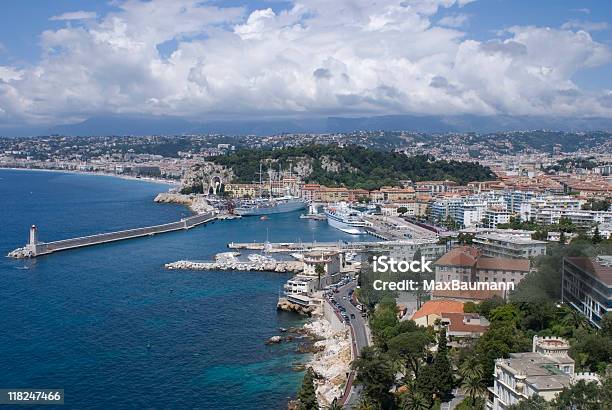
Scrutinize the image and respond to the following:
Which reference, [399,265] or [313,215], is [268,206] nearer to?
[313,215]

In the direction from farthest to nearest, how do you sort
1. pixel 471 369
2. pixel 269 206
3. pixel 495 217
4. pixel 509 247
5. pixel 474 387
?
pixel 269 206, pixel 495 217, pixel 509 247, pixel 471 369, pixel 474 387

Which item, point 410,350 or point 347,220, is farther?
point 347,220

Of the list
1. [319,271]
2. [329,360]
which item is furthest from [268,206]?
[329,360]

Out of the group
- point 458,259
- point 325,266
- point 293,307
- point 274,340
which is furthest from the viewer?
point 325,266

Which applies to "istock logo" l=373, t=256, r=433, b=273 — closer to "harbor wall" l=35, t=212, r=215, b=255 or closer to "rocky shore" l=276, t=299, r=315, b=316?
"rocky shore" l=276, t=299, r=315, b=316

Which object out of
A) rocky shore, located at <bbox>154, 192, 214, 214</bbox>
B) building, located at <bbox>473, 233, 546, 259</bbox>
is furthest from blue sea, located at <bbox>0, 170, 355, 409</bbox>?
Result: rocky shore, located at <bbox>154, 192, 214, 214</bbox>

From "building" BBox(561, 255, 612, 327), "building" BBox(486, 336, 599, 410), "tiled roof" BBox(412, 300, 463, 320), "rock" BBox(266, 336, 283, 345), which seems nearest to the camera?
"building" BBox(486, 336, 599, 410)
